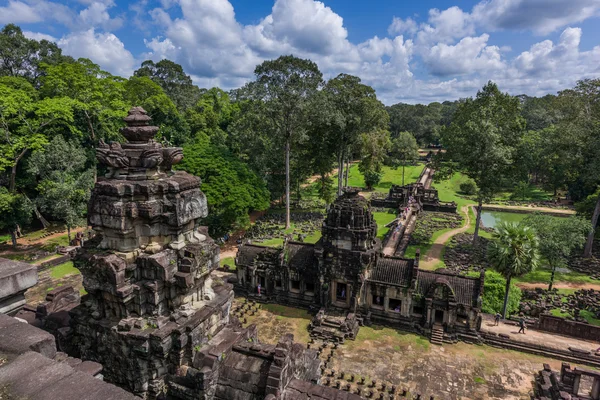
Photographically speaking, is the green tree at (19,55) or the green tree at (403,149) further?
the green tree at (403,149)

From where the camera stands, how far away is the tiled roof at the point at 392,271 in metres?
23.4

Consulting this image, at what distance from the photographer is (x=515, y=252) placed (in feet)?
75.0

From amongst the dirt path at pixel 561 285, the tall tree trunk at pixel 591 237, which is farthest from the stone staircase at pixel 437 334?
the tall tree trunk at pixel 591 237

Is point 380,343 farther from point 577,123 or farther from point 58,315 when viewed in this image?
point 577,123

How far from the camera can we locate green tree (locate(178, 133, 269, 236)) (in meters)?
34.6

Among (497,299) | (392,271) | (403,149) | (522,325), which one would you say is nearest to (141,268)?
(392,271)

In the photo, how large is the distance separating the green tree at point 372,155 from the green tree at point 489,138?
2548 cm

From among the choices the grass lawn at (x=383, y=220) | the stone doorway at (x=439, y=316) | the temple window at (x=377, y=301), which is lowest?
the stone doorway at (x=439, y=316)

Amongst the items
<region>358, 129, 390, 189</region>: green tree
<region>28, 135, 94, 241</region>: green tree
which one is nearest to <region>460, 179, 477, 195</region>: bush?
<region>358, 129, 390, 189</region>: green tree

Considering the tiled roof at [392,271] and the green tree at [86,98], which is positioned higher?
the green tree at [86,98]

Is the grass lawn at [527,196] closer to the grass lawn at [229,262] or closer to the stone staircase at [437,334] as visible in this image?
the stone staircase at [437,334]

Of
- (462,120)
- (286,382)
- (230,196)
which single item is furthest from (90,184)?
(462,120)

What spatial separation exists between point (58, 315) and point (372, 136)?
5668 cm

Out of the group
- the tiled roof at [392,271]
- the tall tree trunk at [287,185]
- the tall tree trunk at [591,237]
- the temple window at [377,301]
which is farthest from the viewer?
the tall tree trunk at [287,185]
